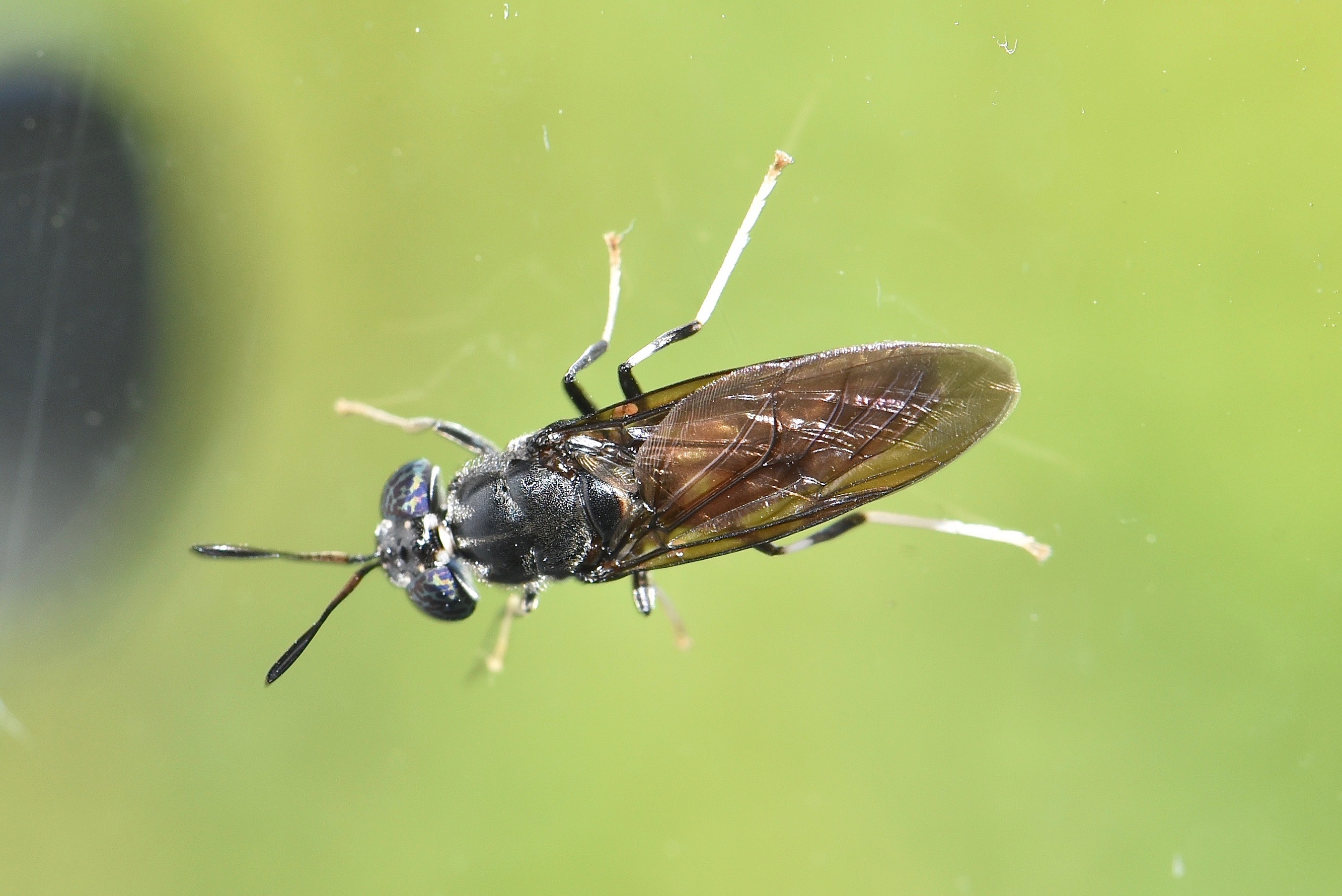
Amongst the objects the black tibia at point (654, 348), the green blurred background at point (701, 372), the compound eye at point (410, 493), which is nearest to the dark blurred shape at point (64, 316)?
the green blurred background at point (701, 372)

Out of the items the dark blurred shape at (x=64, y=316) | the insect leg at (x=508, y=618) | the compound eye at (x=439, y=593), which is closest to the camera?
the compound eye at (x=439, y=593)

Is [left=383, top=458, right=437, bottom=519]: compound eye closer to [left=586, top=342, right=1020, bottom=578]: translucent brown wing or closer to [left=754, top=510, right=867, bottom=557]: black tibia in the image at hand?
[left=586, top=342, right=1020, bottom=578]: translucent brown wing

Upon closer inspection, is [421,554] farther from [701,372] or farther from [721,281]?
[701,372]

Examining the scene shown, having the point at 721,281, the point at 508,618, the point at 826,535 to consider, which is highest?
the point at 721,281

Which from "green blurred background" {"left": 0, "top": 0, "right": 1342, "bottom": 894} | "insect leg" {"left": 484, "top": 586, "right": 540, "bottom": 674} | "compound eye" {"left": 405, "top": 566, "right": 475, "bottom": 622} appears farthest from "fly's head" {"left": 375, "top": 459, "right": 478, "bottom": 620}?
"green blurred background" {"left": 0, "top": 0, "right": 1342, "bottom": 894}

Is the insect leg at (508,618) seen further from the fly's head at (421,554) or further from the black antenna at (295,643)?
the black antenna at (295,643)

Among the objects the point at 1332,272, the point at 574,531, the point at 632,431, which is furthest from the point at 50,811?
the point at 1332,272

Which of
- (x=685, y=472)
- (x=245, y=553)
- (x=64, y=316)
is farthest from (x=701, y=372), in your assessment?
(x=64, y=316)
